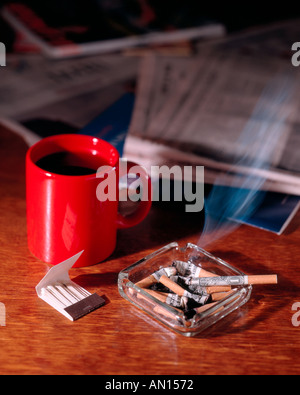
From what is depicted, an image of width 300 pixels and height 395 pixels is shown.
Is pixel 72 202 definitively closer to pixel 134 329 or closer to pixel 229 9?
pixel 134 329

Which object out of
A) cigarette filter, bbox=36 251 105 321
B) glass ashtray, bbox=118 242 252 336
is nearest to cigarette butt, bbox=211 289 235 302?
glass ashtray, bbox=118 242 252 336

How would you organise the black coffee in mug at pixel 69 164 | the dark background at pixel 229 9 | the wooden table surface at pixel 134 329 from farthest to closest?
the dark background at pixel 229 9 < the black coffee in mug at pixel 69 164 < the wooden table surface at pixel 134 329

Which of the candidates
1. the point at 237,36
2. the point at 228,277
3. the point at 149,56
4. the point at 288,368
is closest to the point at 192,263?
the point at 228,277

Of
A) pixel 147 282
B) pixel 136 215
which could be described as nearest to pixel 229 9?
pixel 136 215

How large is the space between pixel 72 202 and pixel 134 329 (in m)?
0.14

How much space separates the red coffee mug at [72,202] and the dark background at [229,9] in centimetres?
73

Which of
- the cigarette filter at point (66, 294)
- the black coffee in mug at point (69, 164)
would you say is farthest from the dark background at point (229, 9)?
the cigarette filter at point (66, 294)

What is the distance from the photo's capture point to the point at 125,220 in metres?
0.62

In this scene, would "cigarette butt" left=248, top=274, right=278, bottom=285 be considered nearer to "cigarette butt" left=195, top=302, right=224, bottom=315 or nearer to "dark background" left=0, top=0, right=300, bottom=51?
"cigarette butt" left=195, top=302, right=224, bottom=315

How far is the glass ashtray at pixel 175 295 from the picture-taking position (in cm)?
49

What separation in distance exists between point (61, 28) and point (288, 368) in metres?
0.91

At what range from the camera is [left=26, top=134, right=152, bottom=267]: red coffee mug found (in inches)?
20.8

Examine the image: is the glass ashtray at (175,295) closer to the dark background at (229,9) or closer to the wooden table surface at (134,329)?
the wooden table surface at (134,329)

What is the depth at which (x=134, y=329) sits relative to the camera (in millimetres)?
500
